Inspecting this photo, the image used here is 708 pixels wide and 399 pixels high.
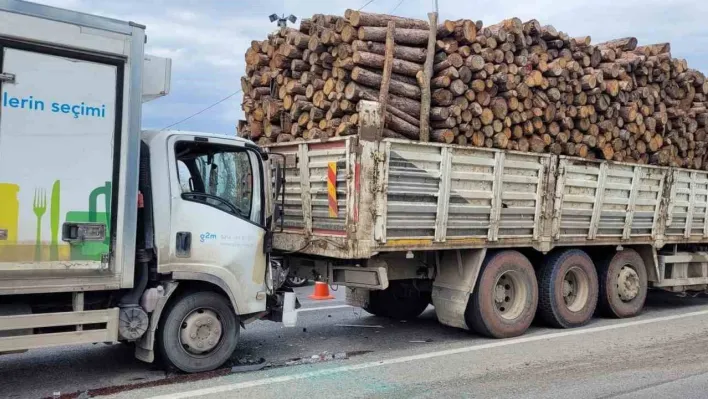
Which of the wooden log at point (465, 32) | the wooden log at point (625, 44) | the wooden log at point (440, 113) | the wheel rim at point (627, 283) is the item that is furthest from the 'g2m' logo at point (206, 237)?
the wooden log at point (625, 44)

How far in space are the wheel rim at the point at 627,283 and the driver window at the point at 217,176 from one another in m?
5.89

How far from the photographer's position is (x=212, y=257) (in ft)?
20.3

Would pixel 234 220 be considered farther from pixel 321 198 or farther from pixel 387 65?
pixel 387 65

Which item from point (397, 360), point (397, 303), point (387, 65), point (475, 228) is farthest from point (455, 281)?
point (387, 65)

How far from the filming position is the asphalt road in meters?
5.79

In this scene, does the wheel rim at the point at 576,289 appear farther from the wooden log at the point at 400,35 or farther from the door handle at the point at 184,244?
the door handle at the point at 184,244

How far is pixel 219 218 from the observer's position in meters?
6.27

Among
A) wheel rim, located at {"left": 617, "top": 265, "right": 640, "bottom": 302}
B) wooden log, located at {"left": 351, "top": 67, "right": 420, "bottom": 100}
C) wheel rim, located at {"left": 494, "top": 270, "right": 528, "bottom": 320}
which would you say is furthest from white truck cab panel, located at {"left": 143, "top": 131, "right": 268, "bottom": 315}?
wheel rim, located at {"left": 617, "top": 265, "right": 640, "bottom": 302}

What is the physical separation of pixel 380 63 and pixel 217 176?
2.38m

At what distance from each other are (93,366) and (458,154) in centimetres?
447

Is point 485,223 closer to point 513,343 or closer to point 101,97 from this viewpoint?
point 513,343

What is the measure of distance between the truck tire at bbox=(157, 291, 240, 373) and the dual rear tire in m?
3.09

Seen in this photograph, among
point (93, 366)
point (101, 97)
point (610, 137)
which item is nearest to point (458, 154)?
point (610, 137)

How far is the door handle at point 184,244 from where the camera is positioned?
6.02m
